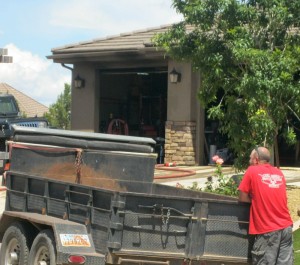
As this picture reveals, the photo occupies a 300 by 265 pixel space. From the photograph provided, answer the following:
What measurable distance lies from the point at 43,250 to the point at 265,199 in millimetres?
2444

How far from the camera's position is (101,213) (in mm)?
7664

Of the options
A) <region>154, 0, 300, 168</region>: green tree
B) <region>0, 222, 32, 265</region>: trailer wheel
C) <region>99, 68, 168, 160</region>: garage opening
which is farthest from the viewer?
<region>99, 68, 168, 160</region>: garage opening

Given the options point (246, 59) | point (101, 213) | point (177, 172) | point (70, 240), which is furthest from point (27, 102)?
point (101, 213)

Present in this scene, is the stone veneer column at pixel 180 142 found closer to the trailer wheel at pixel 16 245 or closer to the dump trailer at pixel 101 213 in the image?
the dump trailer at pixel 101 213

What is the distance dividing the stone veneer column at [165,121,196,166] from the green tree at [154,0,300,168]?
9.55 m

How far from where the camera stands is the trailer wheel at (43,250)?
7.96 metres

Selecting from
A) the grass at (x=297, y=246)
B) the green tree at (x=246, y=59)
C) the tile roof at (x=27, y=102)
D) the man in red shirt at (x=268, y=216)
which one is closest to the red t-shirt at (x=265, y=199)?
the man in red shirt at (x=268, y=216)

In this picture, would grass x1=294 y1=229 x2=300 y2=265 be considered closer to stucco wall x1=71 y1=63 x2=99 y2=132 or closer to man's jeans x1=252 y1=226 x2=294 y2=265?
man's jeans x1=252 y1=226 x2=294 y2=265

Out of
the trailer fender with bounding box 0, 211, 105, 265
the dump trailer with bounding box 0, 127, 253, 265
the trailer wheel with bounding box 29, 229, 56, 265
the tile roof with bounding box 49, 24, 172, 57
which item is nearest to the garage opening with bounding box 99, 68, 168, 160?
the tile roof with bounding box 49, 24, 172, 57

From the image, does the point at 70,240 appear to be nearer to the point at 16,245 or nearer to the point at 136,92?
the point at 16,245

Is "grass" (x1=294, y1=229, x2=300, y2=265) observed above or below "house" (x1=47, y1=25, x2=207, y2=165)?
below

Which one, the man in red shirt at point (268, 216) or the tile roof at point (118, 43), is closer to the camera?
the man in red shirt at point (268, 216)

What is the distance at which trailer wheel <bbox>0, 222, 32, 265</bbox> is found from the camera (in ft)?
28.6

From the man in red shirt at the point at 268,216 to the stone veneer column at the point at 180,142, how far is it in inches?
666
